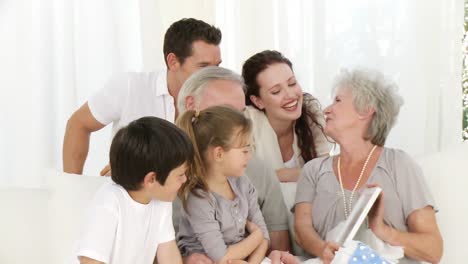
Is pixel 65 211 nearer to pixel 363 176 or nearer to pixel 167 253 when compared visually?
pixel 167 253

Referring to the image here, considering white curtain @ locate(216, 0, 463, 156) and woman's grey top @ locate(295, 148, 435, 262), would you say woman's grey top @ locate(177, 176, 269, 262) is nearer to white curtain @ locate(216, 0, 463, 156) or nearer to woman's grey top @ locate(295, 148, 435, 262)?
woman's grey top @ locate(295, 148, 435, 262)

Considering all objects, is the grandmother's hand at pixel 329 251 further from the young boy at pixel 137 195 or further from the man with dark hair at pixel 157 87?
the man with dark hair at pixel 157 87

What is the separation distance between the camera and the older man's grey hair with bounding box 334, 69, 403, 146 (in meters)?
2.12

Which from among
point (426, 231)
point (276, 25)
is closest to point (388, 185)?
point (426, 231)

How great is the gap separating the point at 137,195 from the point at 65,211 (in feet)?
1.25

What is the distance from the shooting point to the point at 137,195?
6.18 ft

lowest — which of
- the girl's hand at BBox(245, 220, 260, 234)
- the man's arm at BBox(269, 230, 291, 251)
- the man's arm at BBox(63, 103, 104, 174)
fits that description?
the man's arm at BBox(269, 230, 291, 251)

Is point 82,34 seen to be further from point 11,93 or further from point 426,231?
point 426,231

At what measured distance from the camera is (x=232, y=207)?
200cm

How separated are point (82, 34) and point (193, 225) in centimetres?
166

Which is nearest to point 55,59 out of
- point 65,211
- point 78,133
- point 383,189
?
point 78,133

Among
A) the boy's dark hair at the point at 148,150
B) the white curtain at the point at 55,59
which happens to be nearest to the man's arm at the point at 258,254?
the boy's dark hair at the point at 148,150

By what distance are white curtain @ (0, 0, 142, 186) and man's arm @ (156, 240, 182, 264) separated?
1.59 meters

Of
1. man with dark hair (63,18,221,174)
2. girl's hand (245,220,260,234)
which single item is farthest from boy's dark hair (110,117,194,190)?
man with dark hair (63,18,221,174)
